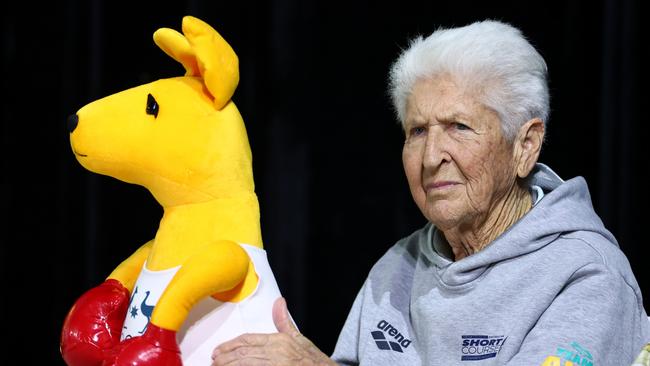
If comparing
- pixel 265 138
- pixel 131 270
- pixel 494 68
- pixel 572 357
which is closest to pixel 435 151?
pixel 494 68

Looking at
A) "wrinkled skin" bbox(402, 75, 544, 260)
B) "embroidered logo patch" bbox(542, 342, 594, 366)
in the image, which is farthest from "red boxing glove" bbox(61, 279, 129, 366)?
"embroidered logo patch" bbox(542, 342, 594, 366)

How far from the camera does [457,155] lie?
148cm

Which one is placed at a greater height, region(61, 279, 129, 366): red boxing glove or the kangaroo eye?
the kangaroo eye

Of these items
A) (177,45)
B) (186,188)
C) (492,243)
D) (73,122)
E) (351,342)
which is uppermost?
(177,45)

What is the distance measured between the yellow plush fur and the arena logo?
1.23 ft

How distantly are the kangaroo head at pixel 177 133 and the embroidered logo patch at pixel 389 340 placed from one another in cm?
40

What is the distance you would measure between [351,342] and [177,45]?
65cm

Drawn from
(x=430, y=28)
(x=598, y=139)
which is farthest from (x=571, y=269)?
(x=430, y=28)

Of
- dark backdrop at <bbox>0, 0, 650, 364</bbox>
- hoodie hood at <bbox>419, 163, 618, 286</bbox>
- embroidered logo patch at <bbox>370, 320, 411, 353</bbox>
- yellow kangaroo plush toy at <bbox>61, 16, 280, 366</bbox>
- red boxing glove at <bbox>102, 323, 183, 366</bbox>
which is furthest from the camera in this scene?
dark backdrop at <bbox>0, 0, 650, 364</bbox>

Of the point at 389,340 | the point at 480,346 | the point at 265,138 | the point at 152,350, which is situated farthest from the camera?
the point at 265,138

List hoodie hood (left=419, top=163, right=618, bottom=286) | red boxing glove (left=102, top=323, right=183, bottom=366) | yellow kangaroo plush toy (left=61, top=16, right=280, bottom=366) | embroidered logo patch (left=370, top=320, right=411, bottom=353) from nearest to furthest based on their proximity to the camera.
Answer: red boxing glove (left=102, top=323, right=183, bottom=366) → yellow kangaroo plush toy (left=61, top=16, right=280, bottom=366) → hoodie hood (left=419, top=163, right=618, bottom=286) → embroidered logo patch (left=370, top=320, right=411, bottom=353)

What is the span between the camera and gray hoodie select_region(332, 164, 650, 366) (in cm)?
135

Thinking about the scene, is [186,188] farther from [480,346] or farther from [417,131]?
[480,346]

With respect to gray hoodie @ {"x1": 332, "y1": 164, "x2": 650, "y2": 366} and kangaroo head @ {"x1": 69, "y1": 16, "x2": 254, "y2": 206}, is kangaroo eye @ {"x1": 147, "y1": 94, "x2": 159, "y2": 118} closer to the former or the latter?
kangaroo head @ {"x1": 69, "y1": 16, "x2": 254, "y2": 206}
